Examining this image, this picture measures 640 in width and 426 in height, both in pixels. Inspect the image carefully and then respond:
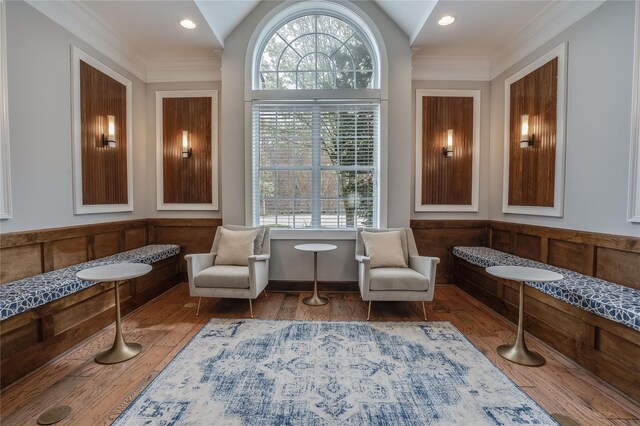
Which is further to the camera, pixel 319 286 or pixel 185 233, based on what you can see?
pixel 185 233

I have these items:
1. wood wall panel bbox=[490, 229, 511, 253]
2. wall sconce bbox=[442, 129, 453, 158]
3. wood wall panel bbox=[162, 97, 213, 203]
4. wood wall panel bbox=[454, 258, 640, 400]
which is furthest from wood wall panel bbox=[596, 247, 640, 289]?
wood wall panel bbox=[162, 97, 213, 203]

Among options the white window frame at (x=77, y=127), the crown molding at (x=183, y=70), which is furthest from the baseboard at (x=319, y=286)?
the crown molding at (x=183, y=70)

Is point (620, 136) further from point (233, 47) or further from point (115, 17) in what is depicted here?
point (115, 17)

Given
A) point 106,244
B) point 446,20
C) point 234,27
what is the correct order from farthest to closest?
point 234,27
point 106,244
point 446,20

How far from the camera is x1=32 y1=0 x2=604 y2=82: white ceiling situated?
2.96m

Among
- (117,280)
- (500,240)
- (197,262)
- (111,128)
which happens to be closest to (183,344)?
(117,280)

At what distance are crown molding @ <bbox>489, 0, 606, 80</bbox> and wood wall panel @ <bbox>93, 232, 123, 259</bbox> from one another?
517 cm

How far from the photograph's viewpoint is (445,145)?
13.3ft

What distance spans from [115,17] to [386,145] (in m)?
3.32

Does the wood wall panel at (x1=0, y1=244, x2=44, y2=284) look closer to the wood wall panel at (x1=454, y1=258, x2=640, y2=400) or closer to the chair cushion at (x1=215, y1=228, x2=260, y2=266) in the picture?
the chair cushion at (x1=215, y1=228, x2=260, y2=266)

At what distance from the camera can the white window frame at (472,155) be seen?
406 cm

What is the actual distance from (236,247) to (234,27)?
2.77 meters

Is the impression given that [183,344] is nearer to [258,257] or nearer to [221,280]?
[221,280]

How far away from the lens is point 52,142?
2.72 metres
